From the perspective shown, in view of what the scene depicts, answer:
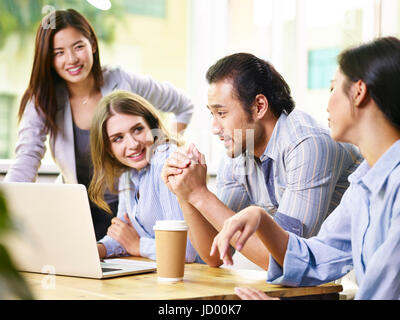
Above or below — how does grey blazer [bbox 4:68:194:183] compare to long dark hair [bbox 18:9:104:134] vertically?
below

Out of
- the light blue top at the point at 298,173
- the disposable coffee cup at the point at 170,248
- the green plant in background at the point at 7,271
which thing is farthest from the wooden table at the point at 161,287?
the green plant in background at the point at 7,271

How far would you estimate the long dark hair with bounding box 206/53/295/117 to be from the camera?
1513mm

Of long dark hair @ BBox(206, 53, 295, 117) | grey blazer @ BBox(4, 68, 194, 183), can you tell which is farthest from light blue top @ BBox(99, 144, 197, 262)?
grey blazer @ BBox(4, 68, 194, 183)

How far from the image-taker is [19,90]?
9.00ft

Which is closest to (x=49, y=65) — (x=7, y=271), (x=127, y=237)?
(x=127, y=237)

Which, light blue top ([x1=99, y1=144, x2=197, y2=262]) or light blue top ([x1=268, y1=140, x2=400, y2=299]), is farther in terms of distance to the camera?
light blue top ([x1=99, y1=144, x2=197, y2=262])

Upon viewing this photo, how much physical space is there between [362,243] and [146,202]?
0.83 meters

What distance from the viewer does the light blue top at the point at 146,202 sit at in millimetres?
1490

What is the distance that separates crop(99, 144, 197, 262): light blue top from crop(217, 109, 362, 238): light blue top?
163 millimetres

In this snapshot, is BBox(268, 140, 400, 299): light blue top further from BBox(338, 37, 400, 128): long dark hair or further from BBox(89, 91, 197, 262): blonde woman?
BBox(89, 91, 197, 262): blonde woman

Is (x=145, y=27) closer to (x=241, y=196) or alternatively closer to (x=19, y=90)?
(x=19, y=90)

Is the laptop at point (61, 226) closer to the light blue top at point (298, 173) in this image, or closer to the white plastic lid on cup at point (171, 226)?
the white plastic lid on cup at point (171, 226)

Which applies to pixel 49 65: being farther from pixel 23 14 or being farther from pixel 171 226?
pixel 171 226
